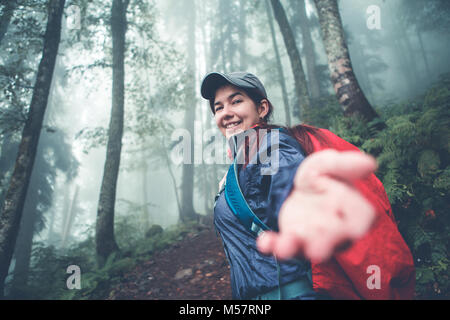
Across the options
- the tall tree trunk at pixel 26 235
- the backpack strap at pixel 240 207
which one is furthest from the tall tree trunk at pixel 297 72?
the tall tree trunk at pixel 26 235

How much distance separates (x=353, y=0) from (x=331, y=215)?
66379 mm

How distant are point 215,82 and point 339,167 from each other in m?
1.46

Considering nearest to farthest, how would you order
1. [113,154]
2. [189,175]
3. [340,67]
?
[340,67] → [113,154] → [189,175]

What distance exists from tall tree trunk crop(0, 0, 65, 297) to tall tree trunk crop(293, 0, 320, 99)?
1104cm

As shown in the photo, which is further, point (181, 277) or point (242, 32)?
point (242, 32)

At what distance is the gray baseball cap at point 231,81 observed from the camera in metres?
1.61

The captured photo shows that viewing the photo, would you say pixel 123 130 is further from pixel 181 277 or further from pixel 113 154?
pixel 181 277

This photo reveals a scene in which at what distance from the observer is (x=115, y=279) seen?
5.84 metres

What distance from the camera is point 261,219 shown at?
1.19 meters

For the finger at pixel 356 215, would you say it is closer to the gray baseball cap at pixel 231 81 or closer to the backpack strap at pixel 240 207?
the backpack strap at pixel 240 207

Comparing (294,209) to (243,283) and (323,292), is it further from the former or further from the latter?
(243,283)

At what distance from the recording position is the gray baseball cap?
161 centimetres

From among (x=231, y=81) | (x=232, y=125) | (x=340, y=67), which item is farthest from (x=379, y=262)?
(x=340, y=67)

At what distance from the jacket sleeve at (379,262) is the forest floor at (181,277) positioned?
4.24m
